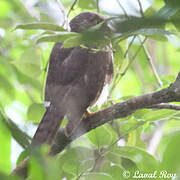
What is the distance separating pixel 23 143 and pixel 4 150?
0.14 feet

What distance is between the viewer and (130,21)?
642 mm

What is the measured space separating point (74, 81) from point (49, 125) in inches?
20.8

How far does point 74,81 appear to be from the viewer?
2881mm

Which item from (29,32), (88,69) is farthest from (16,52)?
(88,69)

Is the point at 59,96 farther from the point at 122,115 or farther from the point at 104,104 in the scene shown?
the point at 122,115

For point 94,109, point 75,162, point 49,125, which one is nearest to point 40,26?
point 75,162

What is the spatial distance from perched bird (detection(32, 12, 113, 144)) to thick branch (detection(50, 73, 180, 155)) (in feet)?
0.56

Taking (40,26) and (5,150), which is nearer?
(5,150)

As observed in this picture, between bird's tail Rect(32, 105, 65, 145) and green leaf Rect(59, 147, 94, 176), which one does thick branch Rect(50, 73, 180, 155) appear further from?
green leaf Rect(59, 147, 94, 176)

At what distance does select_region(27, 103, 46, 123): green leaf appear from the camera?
256 cm

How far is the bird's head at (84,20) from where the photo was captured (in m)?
3.42

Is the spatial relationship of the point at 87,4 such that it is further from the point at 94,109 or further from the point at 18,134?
the point at 18,134

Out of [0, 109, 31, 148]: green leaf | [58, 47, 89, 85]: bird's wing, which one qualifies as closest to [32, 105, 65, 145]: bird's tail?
[58, 47, 89, 85]: bird's wing

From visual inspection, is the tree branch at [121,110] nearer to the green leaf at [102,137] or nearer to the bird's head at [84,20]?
the green leaf at [102,137]
